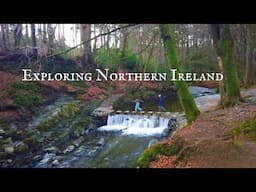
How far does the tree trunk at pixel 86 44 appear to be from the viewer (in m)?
4.40

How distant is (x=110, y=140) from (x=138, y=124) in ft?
1.38

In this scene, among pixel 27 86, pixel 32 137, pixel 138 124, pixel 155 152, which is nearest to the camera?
pixel 27 86

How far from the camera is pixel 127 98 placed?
516 cm

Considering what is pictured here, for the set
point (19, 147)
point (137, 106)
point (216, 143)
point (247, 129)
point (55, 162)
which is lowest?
point (55, 162)

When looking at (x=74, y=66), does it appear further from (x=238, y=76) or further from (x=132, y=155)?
(x=238, y=76)

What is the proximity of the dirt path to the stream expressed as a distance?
29 cm

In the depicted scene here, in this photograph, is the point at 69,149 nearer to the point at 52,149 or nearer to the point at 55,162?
the point at 52,149

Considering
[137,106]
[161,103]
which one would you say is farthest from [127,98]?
[161,103]

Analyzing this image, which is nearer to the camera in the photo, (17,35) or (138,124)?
(17,35)

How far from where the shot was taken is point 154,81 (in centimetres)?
472

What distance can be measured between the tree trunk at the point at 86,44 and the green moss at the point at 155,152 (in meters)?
1.24

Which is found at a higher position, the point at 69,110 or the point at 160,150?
the point at 69,110

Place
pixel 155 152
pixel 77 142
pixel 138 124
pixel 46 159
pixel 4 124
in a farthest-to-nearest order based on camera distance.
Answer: pixel 77 142 < pixel 138 124 < pixel 155 152 < pixel 46 159 < pixel 4 124

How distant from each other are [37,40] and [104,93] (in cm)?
102
